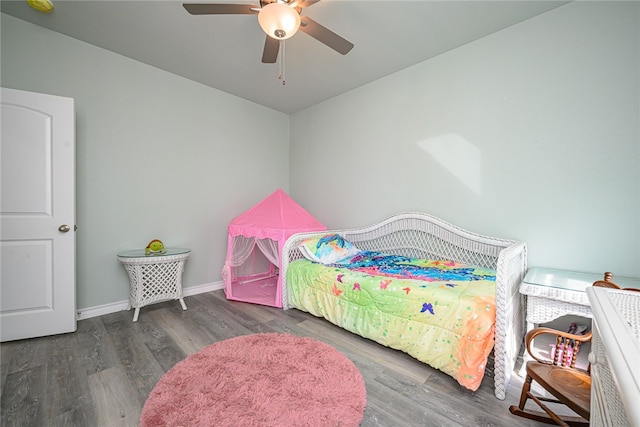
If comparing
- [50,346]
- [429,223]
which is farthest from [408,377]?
[50,346]

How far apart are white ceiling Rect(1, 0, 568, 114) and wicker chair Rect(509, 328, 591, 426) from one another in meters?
2.33

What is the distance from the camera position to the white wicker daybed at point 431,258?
1498mm

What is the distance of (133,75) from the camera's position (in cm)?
275

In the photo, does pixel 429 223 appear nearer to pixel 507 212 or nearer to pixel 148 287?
pixel 507 212

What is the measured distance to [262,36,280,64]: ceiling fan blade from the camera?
1.87 m

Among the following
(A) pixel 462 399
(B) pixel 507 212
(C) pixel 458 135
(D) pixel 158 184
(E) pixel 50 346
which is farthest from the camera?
(D) pixel 158 184

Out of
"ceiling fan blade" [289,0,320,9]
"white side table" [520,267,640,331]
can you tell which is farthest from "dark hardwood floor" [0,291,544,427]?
"ceiling fan blade" [289,0,320,9]

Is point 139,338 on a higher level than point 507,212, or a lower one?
lower

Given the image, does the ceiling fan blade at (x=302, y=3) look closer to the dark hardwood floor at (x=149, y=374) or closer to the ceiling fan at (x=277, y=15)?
the ceiling fan at (x=277, y=15)

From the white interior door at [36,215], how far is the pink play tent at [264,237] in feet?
4.63

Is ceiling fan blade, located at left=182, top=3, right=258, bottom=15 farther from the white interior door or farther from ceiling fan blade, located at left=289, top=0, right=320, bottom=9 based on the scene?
the white interior door

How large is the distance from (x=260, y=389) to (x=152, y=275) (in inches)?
66.6

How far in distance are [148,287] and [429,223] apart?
287cm

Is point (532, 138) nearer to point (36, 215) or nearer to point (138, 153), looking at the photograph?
point (138, 153)
